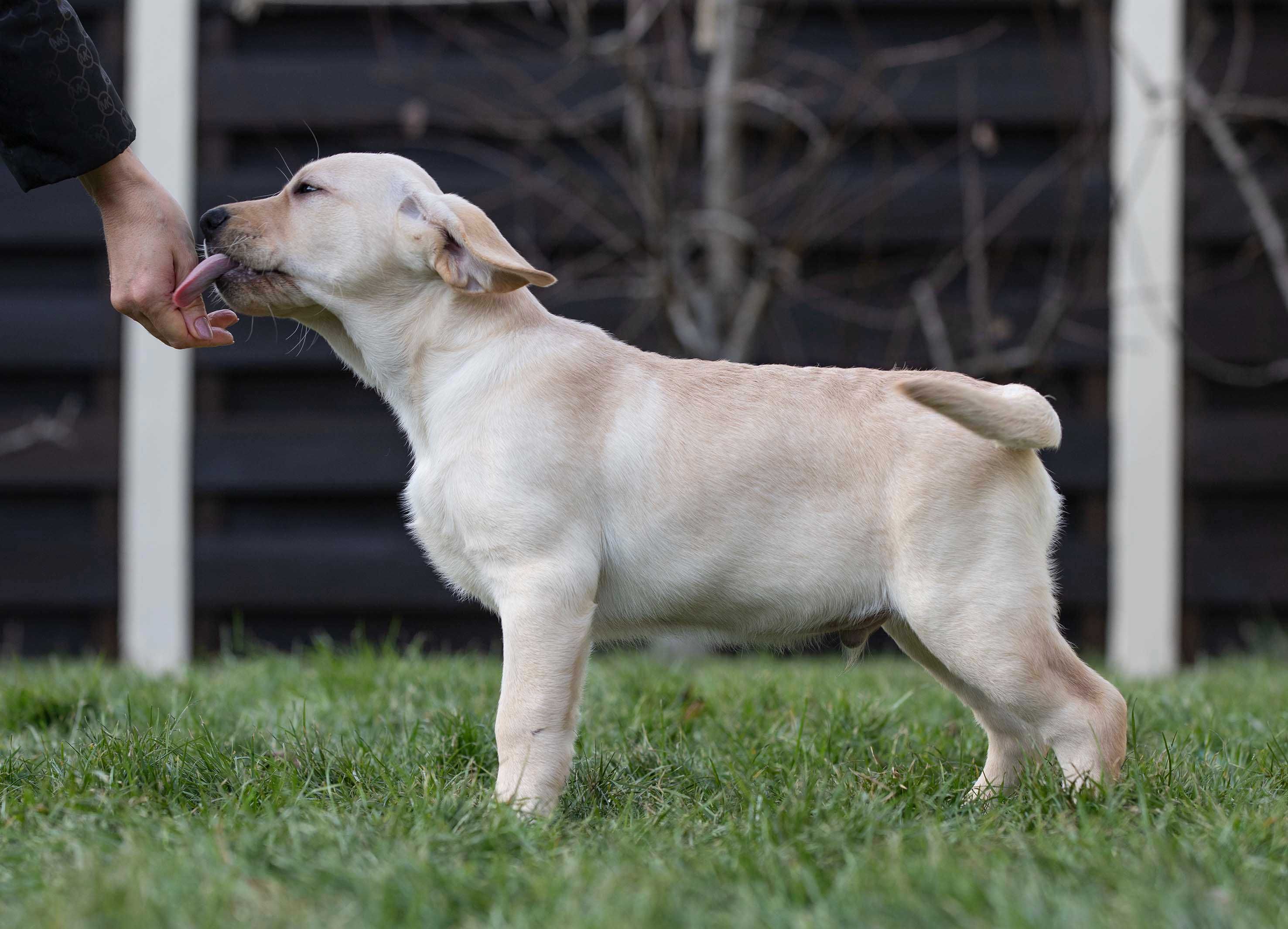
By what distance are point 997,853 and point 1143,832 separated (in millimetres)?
321

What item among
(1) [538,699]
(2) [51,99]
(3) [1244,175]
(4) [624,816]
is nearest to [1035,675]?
(4) [624,816]

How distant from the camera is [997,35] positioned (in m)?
5.19

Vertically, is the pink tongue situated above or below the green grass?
above

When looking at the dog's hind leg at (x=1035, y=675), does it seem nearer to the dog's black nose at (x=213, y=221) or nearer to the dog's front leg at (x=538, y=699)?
the dog's front leg at (x=538, y=699)

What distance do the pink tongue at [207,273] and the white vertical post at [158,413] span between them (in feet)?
8.87

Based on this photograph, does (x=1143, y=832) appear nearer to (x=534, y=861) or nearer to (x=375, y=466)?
(x=534, y=861)

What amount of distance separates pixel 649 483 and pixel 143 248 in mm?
1194

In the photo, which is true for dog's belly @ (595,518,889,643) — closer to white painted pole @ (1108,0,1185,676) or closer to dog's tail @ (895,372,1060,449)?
dog's tail @ (895,372,1060,449)

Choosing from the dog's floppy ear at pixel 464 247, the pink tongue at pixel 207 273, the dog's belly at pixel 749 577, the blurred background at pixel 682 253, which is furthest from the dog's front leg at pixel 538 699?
the blurred background at pixel 682 253

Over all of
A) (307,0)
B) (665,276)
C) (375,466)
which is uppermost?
Result: (307,0)

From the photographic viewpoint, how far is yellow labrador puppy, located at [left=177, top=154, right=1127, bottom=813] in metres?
2.30

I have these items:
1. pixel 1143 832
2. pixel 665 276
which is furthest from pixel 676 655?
pixel 1143 832

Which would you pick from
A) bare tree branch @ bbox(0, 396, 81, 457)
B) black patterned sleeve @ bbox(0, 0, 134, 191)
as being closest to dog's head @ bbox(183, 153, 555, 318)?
black patterned sleeve @ bbox(0, 0, 134, 191)

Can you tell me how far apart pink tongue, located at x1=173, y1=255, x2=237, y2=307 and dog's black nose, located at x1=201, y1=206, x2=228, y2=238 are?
50 mm
